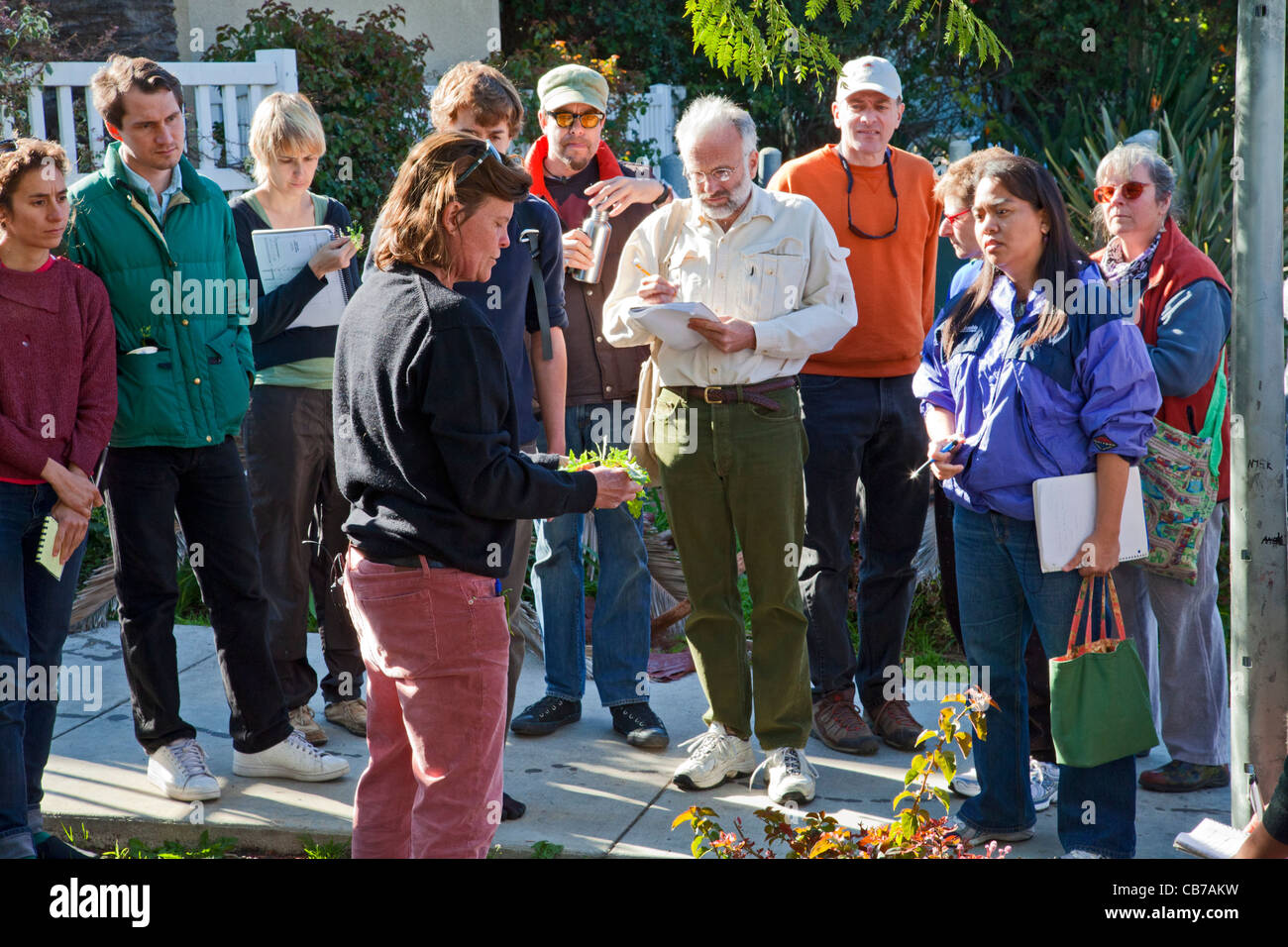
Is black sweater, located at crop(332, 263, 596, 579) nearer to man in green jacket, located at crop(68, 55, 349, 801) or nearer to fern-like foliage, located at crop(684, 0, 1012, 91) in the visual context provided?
man in green jacket, located at crop(68, 55, 349, 801)

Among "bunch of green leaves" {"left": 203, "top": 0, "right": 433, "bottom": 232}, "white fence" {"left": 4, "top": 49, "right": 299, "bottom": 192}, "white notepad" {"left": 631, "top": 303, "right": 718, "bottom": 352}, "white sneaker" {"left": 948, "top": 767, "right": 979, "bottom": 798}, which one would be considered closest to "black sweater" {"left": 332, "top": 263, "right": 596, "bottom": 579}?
"white notepad" {"left": 631, "top": 303, "right": 718, "bottom": 352}

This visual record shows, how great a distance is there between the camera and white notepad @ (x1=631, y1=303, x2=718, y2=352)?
415 cm

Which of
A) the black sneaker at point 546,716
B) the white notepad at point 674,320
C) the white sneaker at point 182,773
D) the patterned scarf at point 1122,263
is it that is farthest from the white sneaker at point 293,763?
the patterned scarf at point 1122,263

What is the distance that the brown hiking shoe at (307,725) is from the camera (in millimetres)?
4805

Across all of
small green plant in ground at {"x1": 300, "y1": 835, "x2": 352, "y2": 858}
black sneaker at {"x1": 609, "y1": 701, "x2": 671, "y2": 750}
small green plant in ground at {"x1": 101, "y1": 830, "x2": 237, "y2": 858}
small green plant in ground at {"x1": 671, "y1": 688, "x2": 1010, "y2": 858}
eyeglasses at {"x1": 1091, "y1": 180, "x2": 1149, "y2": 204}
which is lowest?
small green plant in ground at {"x1": 101, "y1": 830, "x2": 237, "y2": 858}

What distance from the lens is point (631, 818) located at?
424 centimetres

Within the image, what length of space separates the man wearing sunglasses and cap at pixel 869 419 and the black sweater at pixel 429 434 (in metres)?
1.95

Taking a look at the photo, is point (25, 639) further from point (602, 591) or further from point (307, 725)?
point (602, 591)

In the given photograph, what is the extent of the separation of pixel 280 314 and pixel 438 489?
187 cm

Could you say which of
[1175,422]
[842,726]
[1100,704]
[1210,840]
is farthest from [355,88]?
[1210,840]

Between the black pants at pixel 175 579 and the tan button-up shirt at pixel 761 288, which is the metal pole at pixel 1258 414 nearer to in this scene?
the tan button-up shirt at pixel 761 288

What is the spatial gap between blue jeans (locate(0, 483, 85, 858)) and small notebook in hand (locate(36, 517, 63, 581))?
1.1 inches

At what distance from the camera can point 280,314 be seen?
4574 mm
